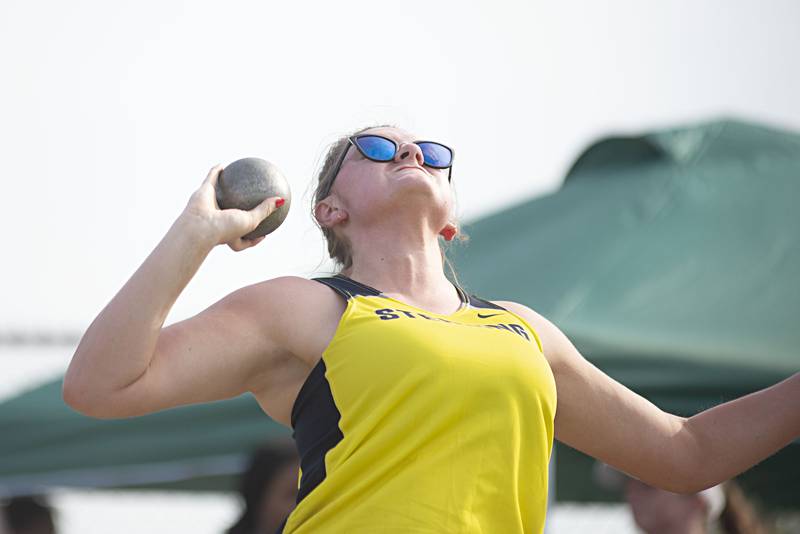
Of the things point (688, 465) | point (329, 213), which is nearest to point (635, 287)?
point (688, 465)

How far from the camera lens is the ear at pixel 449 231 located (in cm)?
305

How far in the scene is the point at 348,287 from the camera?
2713 mm

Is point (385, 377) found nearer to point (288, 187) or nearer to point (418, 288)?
point (418, 288)

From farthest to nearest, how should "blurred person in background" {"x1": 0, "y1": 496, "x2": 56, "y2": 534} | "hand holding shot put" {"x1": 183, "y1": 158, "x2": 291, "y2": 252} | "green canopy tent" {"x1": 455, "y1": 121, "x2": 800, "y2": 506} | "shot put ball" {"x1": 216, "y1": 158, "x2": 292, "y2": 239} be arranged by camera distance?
"blurred person in background" {"x1": 0, "y1": 496, "x2": 56, "y2": 534} < "green canopy tent" {"x1": 455, "y1": 121, "x2": 800, "y2": 506} < "shot put ball" {"x1": 216, "y1": 158, "x2": 292, "y2": 239} < "hand holding shot put" {"x1": 183, "y1": 158, "x2": 291, "y2": 252}

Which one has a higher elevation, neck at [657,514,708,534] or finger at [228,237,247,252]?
finger at [228,237,247,252]

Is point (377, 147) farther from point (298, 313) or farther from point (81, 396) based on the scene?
point (81, 396)

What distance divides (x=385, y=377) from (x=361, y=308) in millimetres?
196

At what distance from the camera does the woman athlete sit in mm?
2439

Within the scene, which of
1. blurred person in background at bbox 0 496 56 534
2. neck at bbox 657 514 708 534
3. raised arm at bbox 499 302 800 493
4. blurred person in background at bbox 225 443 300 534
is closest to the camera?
raised arm at bbox 499 302 800 493

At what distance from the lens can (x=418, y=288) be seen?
279cm

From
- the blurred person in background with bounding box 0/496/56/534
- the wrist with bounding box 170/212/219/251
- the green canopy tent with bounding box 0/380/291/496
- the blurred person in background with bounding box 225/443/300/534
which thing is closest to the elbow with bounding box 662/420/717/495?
the wrist with bounding box 170/212/219/251

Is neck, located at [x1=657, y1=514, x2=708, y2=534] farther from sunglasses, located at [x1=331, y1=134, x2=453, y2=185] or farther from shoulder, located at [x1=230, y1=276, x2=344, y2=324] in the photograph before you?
shoulder, located at [x1=230, y1=276, x2=344, y2=324]

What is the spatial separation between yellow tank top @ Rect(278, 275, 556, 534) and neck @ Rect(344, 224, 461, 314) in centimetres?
19

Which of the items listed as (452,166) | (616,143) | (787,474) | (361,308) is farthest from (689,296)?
(361,308)
